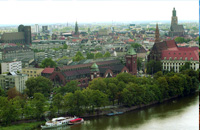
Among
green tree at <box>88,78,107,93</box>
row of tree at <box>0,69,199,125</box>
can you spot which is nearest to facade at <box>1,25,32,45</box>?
row of tree at <box>0,69,199,125</box>

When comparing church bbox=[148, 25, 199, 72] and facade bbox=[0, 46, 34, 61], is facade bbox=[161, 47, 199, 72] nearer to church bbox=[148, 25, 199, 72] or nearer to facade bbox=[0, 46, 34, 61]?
church bbox=[148, 25, 199, 72]

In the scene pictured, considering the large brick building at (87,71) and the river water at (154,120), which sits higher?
the large brick building at (87,71)

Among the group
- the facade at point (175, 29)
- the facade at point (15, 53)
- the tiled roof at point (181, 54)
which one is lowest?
the facade at point (15, 53)

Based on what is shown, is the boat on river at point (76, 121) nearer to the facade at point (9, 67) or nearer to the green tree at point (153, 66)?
the facade at point (9, 67)

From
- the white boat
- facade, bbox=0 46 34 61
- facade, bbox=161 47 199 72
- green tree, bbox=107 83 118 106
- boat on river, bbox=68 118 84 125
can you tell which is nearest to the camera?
the white boat

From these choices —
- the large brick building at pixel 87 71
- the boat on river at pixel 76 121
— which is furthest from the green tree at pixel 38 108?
the large brick building at pixel 87 71

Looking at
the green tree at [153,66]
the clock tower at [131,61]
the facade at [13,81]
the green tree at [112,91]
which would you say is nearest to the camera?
the green tree at [112,91]
